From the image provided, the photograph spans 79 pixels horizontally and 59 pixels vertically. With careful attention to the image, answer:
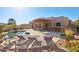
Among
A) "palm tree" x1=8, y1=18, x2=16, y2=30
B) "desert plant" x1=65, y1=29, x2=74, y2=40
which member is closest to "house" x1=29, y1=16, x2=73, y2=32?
"desert plant" x1=65, y1=29, x2=74, y2=40

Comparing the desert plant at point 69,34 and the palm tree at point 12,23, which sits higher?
the palm tree at point 12,23

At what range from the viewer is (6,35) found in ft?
7.29

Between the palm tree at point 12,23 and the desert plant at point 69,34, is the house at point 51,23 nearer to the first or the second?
the desert plant at point 69,34

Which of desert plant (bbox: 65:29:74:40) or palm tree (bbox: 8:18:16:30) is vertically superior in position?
palm tree (bbox: 8:18:16:30)

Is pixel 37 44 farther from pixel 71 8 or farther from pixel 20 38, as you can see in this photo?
pixel 71 8

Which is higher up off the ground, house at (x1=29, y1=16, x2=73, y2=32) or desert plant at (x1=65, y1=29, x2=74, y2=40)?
house at (x1=29, y1=16, x2=73, y2=32)

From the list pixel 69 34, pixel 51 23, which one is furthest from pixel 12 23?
pixel 69 34

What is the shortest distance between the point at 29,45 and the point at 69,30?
46 cm

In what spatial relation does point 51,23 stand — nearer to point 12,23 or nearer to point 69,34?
point 69,34

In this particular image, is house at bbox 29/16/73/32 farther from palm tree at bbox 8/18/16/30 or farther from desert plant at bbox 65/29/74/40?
palm tree at bbox 8/18/16/30

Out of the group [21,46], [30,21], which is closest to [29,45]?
[21,46]

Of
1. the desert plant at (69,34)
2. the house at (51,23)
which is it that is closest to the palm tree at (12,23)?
the house at (51,23)

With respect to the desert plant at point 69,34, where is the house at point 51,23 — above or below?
above
